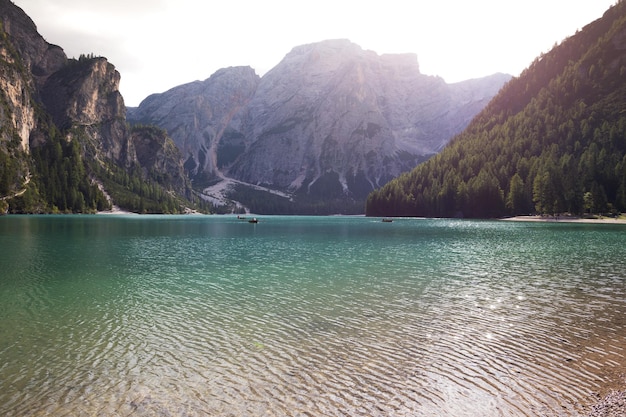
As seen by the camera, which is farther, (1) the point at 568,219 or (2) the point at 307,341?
(1) the point at 568,219

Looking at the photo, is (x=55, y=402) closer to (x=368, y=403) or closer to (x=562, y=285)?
(x=368, y=403)

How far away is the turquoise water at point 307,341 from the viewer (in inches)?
569

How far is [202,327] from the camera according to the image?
23828 millimetres

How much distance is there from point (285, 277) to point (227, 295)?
970 centimetres

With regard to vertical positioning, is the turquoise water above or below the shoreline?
below

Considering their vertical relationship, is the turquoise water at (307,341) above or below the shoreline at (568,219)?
below

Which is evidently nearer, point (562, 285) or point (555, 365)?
point (555, 365)

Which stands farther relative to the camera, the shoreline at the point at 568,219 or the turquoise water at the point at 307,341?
the shoreline at the point at 568,219

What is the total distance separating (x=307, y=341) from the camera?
21297mm

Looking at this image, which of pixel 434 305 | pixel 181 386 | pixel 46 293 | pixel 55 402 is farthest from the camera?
pixel 46 293

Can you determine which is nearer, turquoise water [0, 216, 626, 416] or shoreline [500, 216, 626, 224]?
turquoise water [0, 216, 626, 416]

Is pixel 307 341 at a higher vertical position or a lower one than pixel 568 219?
lower

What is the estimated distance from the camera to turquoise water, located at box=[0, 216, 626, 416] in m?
14.5

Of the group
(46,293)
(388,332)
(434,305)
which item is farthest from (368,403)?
(46,293)
